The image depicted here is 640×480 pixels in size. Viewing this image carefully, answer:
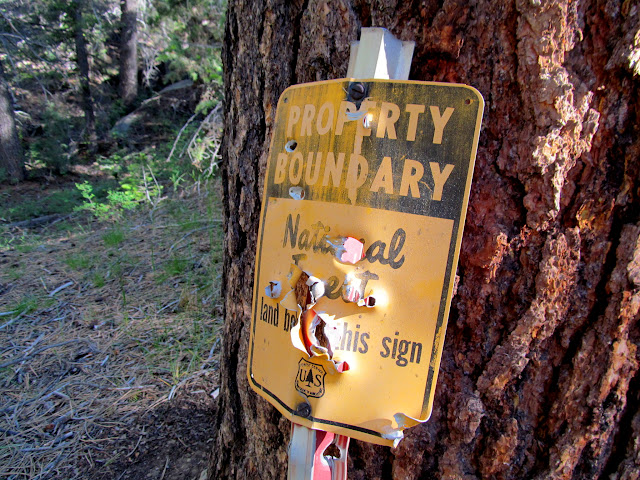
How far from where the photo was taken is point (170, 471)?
172 centimetres

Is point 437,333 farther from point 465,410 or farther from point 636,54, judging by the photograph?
point 636,54

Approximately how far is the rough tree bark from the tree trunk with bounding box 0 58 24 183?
1016 centimetres

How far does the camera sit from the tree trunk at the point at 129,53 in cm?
1017

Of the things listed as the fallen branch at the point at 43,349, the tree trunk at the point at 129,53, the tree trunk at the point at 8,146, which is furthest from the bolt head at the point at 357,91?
the tree trunk at the point at 129,53

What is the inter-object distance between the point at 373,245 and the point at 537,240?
0.32 m

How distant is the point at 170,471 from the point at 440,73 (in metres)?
1.80

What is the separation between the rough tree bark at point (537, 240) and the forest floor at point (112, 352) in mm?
1323

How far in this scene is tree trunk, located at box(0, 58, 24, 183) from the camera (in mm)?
8586

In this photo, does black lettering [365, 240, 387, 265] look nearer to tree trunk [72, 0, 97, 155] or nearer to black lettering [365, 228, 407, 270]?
black lettering [365, 228, 407, 270]

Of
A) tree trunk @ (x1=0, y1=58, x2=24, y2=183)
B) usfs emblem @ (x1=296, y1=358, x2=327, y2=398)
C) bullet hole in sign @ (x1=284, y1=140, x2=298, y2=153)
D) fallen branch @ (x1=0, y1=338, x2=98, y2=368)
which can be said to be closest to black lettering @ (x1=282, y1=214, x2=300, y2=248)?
bullet hole in sign @ (x1=284, y1=140, x2=298, y2=153)

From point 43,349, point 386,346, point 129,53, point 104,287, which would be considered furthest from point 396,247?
point 129,53

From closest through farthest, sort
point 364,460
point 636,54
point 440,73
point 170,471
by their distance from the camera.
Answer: point 636,54 → point 440,73 → point 364,460 → point 170,471

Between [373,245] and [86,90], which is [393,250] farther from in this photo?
[86,90]

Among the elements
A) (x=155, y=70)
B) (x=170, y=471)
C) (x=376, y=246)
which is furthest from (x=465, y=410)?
(x=155, y=70)
